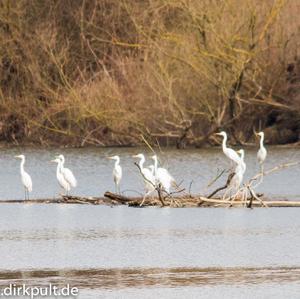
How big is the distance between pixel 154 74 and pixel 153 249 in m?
19.6

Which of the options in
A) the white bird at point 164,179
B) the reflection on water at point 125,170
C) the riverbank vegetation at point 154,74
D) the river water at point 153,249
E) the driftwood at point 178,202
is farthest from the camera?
the riverbank vegetation at point 154,74

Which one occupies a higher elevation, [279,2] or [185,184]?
[279,2]

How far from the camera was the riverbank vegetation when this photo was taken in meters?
34.7

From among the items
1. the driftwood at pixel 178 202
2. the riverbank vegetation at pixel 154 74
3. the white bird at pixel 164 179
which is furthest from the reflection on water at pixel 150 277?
the riverbank vegetation at pixel 154 74

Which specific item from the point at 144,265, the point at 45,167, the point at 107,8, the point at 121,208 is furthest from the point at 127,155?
the point at 144,265

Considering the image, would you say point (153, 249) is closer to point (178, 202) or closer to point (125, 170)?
point (178, 202)

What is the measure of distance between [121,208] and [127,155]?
1373 centimetres

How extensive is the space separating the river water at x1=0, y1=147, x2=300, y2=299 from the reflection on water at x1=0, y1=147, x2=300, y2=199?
211 mm

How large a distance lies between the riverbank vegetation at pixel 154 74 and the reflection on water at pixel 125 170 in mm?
962

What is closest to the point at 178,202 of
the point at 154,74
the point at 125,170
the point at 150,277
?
the point at 150,277

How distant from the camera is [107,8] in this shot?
134 feet

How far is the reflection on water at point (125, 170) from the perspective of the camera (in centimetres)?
2520

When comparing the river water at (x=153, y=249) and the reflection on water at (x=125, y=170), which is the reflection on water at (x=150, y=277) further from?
the reflection on water at (x=125, y=170)

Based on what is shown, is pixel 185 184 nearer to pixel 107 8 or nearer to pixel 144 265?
pixel 144 265
